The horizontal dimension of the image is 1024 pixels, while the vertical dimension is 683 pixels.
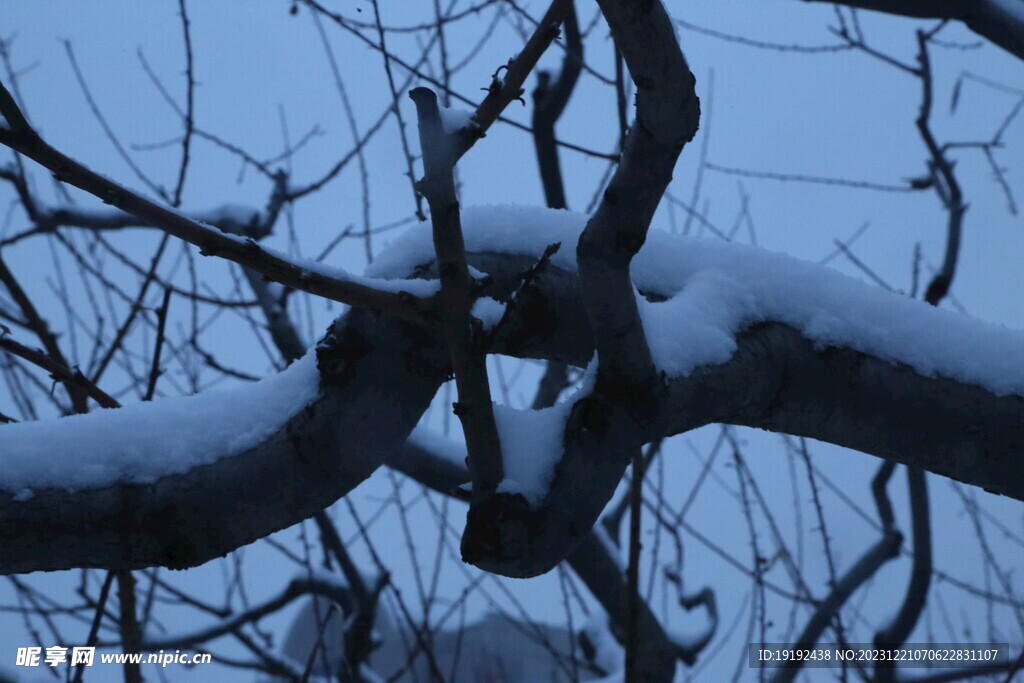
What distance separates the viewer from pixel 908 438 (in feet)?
3.58

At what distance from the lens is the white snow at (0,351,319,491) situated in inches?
37.2

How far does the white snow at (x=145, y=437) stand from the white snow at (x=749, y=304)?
0.82 feet

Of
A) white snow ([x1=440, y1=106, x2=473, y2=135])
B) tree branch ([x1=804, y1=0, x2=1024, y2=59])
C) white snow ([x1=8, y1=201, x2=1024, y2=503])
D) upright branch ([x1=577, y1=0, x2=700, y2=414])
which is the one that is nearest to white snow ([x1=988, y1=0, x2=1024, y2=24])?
tree branch ([x1=804, y1=0, x2=1024, y2=59])

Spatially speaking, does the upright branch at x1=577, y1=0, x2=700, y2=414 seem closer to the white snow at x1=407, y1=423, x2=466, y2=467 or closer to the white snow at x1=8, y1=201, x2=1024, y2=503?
the white snow at x1=8, y1=201, x2=1024, y2=503

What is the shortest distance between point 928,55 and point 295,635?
10931 mm

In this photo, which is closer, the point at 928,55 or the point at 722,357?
the point at 722,357

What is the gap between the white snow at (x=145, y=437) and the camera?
0.94 meters

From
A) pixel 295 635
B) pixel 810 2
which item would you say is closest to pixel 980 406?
pixel 810 2

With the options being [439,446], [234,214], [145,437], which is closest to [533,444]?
[145,437]

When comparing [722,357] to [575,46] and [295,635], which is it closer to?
[575,46]

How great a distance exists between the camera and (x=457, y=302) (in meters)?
0.76

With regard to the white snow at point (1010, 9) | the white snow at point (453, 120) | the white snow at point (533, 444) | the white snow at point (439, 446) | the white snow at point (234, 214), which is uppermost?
the white snow at point (234, 214)

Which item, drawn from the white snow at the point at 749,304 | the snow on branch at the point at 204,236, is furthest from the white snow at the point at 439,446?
the snow on branch at the point at 204,236

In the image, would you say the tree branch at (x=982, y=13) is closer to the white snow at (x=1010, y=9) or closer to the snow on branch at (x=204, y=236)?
the white snow at (x=1010, y=9)
